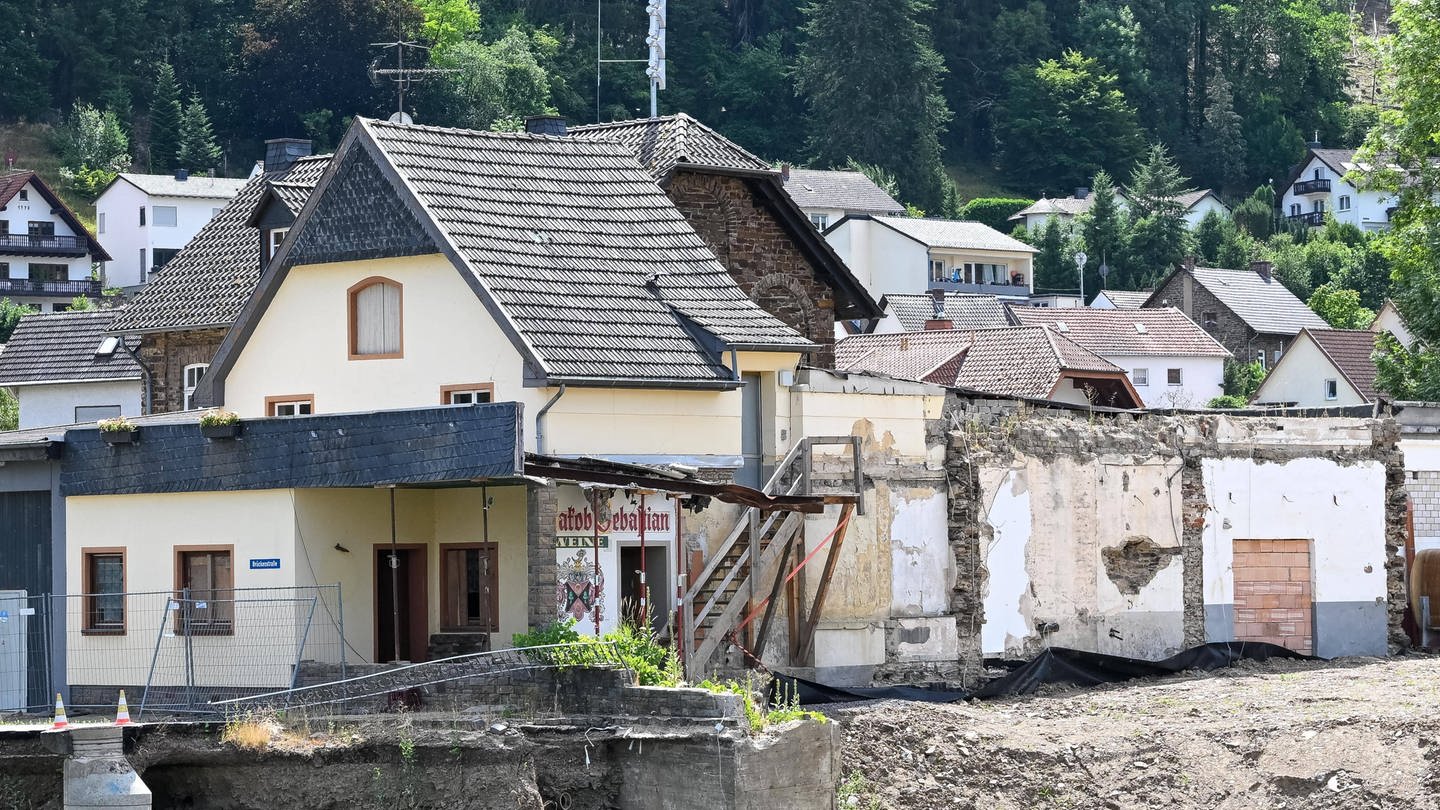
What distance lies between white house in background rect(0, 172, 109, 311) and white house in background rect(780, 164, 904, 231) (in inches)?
1314

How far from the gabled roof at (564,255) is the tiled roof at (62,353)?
28.6 m

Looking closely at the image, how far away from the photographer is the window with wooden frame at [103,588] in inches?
1168

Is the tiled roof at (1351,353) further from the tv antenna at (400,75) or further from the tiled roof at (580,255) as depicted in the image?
the tiled roof at (580,255)

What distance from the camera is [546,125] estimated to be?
38531 millimetres

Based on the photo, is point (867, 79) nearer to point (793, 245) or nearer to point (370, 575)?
point (793, 245)

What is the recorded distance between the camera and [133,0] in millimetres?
123062

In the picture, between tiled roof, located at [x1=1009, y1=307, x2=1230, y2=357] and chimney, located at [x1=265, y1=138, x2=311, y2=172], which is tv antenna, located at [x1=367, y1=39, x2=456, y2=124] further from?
tiled roof, located at [x1=1009, y1=307, x2=1230, y2=357]

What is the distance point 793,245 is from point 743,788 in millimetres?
15922

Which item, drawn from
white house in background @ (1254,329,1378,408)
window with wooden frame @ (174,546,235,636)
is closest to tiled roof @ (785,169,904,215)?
white house in background @ (1254,329,1378,408)

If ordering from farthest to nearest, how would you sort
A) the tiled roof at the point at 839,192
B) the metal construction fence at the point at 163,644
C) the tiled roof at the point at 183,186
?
the tiled roof at the point at 839,192 → the tiled roof at the point at 183,186 → the metal construction fence at the point at 163,644

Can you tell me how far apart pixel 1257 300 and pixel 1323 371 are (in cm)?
2121

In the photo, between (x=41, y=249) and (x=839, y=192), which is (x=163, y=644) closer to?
(x=41, y=249)

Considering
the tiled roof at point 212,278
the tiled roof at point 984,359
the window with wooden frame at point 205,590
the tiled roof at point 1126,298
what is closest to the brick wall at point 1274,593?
the window with wooden frame at point 205,590

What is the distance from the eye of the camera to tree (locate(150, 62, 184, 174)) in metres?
120
